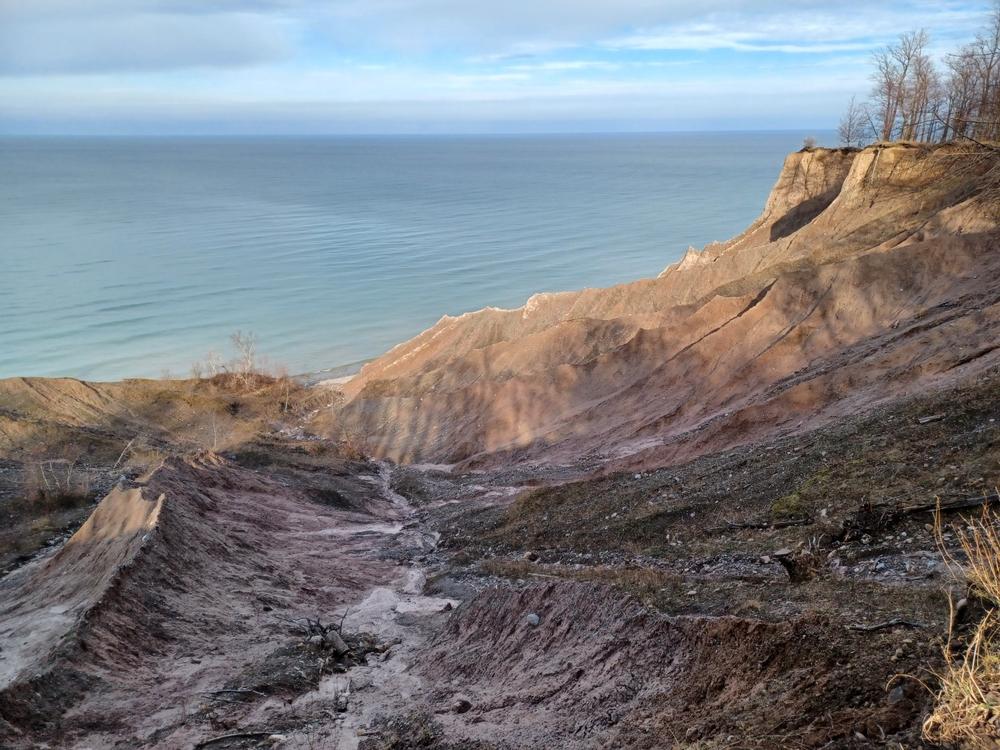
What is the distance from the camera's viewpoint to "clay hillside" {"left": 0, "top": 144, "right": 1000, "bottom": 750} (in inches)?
296

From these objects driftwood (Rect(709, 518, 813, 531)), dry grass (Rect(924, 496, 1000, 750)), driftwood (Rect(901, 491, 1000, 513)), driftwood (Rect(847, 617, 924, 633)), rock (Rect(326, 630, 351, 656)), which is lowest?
rock (Rect(326, 630, 351, 656))

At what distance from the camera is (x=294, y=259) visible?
86.8 m

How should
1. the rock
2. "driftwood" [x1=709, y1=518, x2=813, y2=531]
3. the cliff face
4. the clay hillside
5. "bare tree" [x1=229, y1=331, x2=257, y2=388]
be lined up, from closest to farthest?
1. the clay hillside
2. the rock
3. "driftwood" [x1=709, y1=518, x2=813, y2=531]
4. the cliff face
5. "bare tree" [x1=229, y1=331, x2=257, y2=388]

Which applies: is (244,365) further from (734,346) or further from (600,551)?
(600,551)

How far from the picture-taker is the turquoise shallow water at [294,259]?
60.1 m

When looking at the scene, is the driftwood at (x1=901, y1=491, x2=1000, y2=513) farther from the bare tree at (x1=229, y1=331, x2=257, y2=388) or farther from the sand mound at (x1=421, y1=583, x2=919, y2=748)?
the bare tree at (x1=229, y1=331, x2=257, y2=388)

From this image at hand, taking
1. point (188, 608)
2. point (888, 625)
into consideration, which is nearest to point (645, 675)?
point (888, 625)

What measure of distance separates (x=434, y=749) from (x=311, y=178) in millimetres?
190361

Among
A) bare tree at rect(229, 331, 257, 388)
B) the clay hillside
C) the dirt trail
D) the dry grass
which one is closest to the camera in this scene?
the dry grass

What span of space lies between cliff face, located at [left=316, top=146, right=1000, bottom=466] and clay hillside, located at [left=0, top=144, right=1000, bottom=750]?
16 cm

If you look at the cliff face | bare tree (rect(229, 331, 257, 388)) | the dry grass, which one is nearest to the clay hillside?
the dry grass

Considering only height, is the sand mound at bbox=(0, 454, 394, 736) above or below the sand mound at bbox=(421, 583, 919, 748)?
below

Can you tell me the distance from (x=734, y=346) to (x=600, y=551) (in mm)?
15406

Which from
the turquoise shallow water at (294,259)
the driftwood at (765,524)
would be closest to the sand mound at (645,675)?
the driftwood at (765,524)
